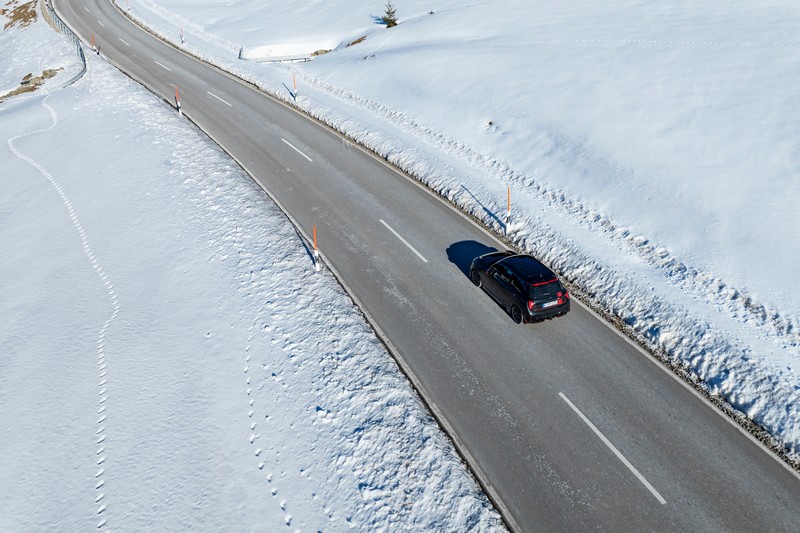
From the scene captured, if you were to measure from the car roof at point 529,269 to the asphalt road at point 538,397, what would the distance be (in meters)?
1.33

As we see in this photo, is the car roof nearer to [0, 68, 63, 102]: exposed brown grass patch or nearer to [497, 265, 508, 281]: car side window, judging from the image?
[497, 265, 508, 281]: car side window

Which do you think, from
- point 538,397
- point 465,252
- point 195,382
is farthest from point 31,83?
point 538,397

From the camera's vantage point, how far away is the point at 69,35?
4766cm

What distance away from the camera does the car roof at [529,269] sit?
46.0ft

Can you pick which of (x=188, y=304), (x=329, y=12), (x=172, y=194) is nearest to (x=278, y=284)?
(x=188, y=304)

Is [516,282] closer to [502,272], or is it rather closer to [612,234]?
[502,272]

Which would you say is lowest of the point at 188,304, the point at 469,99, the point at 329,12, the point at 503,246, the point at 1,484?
the point at 1,484

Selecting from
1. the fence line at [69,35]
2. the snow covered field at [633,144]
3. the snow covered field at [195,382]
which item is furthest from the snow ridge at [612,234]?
the fence line at [69,35]

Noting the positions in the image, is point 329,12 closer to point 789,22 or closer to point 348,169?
point 348,169

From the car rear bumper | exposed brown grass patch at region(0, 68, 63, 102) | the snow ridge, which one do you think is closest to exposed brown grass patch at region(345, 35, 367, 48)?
the snow ridge

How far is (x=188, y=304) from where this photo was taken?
54.6 ft

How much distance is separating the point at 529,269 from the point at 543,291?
0.87m

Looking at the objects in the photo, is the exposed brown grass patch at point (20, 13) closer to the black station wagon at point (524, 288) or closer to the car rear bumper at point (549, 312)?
Result: the black station wagon at point (524, 288)

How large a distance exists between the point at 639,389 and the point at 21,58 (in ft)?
192
